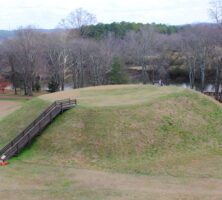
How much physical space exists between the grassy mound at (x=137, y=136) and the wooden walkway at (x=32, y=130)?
63cm

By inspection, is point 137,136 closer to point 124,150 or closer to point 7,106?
point 124,150

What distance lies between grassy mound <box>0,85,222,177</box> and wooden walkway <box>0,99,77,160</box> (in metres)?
0.63

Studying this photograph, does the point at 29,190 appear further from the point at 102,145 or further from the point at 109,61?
the point at 109,61

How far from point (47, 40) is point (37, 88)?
37.8 ft

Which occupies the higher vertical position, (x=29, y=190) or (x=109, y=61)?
(x=109, y=61)

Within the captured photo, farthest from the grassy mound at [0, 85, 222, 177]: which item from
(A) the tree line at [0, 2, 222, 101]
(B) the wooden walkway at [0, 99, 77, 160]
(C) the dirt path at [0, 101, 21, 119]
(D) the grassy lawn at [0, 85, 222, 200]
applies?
(A) the tree line at [0, 2, 222, 101]

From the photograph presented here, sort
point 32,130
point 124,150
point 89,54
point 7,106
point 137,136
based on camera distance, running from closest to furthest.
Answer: point 124,150 → point 137,136 → point 32,130 → point 7,106 → point 89,54

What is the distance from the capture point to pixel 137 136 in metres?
24.5

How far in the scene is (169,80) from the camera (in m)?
74.9

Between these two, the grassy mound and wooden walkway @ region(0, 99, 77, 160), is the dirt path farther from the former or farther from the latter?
wooden walkway @ region(0, 99, 77, 160)

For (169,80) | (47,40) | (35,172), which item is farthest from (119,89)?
(169,80)

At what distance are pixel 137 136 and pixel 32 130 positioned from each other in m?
9.20

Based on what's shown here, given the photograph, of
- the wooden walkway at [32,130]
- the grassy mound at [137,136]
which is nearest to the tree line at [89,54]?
the grassy mound at [137,136]

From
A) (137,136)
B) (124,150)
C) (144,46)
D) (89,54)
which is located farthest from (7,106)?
(144,46)
